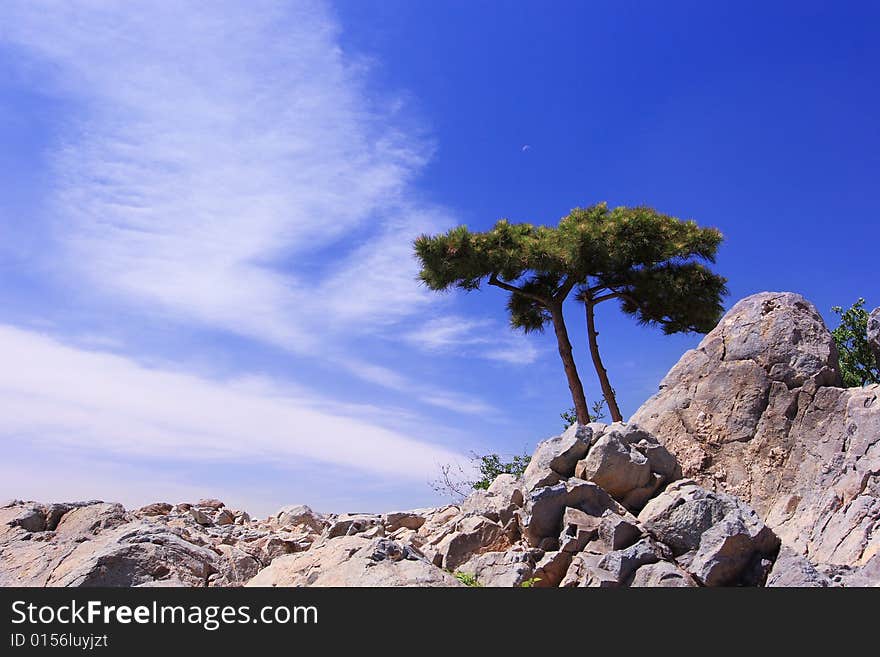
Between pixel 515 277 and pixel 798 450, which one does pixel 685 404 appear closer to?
pixel 798 450

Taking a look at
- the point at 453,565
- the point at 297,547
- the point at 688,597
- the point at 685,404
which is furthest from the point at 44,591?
the point at 685,404

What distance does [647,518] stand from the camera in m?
7.94

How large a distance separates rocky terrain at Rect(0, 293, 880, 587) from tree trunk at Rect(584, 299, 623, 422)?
8.21 metres

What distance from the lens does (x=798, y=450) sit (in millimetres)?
9758

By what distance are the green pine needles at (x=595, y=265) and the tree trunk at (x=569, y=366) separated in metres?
0.03

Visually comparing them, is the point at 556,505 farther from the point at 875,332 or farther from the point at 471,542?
the point at 875,332

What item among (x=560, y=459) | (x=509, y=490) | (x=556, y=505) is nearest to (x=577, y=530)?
(x=556, y=505)

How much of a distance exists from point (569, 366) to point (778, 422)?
1028 centimetres

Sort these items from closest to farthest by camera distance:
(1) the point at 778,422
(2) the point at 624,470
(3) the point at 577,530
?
(3) the point at 577,530
(2) the point at 624,470
(1) the point at 778,422

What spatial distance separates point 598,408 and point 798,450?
36.9 feet

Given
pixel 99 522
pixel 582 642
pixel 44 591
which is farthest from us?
pixel 99 522

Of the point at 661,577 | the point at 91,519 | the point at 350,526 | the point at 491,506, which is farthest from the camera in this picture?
the point at 91,519

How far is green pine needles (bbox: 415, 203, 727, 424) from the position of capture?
20.2 metres

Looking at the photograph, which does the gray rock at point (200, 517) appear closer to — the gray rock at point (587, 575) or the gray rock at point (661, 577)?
the gray rock at point (587, 575)
